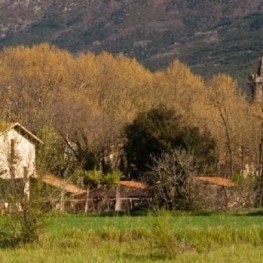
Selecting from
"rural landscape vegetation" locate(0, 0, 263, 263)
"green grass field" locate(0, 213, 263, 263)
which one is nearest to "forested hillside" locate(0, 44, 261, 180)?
"rural landscape vegetation" locate(0, 0, 263, 263)

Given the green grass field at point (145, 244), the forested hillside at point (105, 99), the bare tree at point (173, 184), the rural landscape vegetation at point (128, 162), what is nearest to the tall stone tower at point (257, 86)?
the rural landscape vegetation at point (128, 162)

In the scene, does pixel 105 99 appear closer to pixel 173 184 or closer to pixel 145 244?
pixel 173 184

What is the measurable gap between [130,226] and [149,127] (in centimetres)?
2841

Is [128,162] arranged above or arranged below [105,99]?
below

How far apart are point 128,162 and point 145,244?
111 ft

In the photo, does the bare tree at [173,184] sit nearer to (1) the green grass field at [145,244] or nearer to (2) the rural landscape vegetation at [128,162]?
(2) the rural landscape vegetation at [128,162]

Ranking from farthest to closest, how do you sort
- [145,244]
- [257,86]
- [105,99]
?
[257,86] < [105,99] < [145,244]

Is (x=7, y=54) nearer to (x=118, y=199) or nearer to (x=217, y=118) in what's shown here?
(x=217, y=118)

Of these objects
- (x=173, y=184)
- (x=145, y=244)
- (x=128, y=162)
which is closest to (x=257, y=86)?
(x=128, y=162)

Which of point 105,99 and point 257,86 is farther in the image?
point 257,86

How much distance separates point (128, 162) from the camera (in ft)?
188

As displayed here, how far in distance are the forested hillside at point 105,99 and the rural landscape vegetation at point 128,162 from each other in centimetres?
12

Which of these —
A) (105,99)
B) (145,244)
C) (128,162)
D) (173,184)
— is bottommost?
(145,244)

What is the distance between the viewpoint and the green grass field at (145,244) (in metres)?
19.8
